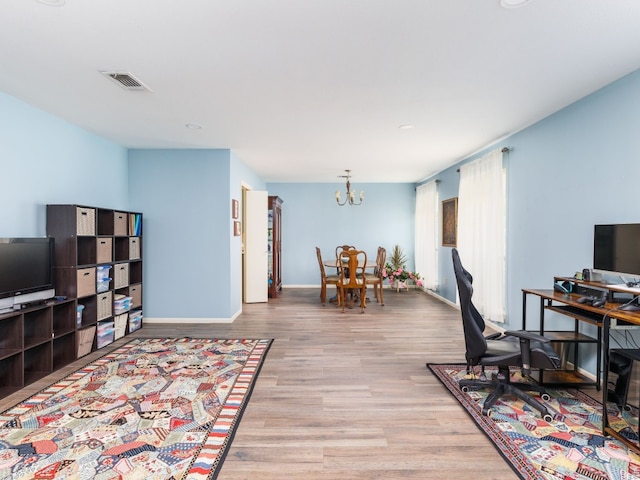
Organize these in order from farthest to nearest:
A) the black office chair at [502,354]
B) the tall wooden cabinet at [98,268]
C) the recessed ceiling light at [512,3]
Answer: the tall wooden cabinet at [98,268] → the black office chair at [502,354] → the recessed ceiling light at [512,3]

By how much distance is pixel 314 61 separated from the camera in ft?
8.23

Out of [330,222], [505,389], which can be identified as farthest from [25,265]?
[330,222]

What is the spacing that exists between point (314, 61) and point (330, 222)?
6.07 m

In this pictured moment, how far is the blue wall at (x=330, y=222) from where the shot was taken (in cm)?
848

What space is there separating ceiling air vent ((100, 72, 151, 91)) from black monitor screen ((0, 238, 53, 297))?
5.14 feet

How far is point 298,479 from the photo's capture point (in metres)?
1.87

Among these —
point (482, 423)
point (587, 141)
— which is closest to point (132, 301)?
point (482, 423)

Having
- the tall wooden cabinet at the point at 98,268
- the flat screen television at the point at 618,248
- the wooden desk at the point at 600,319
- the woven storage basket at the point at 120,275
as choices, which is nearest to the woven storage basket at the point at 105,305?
the tall wooden cabinet at the point at 98,268

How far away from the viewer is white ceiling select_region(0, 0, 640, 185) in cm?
196

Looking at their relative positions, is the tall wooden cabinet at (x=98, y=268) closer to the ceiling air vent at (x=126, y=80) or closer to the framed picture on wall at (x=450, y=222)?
the ceiling air vent at (x=126, y=80)

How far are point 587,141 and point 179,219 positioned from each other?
4769 millimetres

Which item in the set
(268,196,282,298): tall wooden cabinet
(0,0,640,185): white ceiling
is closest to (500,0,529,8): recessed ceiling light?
(0,0,640,185): white ceiling

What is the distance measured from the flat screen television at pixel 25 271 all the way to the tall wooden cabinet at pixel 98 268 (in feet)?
0.53

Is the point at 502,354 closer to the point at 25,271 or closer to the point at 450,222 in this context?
the point at 25,271
